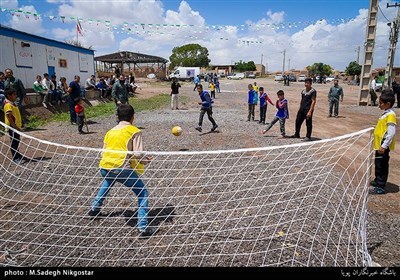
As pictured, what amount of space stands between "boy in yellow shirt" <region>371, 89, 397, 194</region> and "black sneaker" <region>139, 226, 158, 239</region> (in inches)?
147

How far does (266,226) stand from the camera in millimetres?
3518

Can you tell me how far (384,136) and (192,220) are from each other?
11.0 ft

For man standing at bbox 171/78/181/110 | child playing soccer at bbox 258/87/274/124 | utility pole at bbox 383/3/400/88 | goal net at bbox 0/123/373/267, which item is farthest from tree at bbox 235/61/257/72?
goal net at bbox 0/123/373/267

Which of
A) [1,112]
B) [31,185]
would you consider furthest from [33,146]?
[1,112]

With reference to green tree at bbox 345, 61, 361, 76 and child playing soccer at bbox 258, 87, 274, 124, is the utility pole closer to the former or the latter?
child playing soccer at bbox 258, 87, 274, 124

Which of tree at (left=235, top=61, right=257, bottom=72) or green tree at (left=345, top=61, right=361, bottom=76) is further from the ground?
tree at (left=235, top=61, right=257, bottom=72)

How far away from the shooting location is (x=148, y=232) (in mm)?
3426

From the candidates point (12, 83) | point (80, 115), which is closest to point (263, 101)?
point (80, 115)

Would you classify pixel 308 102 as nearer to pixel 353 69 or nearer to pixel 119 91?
pixel 119 91

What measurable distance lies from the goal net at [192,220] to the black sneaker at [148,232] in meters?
0.07

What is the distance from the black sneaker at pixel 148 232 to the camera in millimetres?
3354

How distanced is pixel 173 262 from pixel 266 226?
130 cm

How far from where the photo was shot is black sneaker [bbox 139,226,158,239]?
3354 mm

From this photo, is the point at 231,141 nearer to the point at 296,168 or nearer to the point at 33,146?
the point at 296,168
